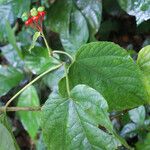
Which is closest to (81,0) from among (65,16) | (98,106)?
(65,16)

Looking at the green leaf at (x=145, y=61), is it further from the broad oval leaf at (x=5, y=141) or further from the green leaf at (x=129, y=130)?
the green leaf at (x=129, y=130)

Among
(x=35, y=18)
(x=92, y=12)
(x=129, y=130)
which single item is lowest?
(x=129, y=130)

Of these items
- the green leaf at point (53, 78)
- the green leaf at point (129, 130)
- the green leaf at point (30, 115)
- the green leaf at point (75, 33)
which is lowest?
the green leaf at point (129, 130)

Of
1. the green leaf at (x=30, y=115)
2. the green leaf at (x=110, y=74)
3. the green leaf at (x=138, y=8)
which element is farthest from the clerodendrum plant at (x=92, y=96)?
the green leaf at (x=30, y=115)

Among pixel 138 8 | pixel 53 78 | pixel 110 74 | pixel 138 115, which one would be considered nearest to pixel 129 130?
pixel 138 115

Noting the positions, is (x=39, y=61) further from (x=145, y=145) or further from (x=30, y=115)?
(x=145, y=145)

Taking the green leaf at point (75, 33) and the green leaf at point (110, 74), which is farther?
the green leaf at point (75, 33)

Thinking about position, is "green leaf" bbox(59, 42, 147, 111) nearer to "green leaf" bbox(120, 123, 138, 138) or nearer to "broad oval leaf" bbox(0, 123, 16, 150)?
"broad oval leaf" bbox(0, 123, 16, 150)
